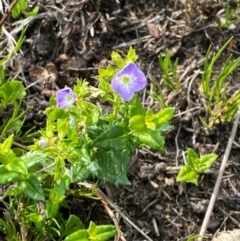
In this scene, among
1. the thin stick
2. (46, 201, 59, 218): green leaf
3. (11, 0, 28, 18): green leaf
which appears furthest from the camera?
(11, 0, 28, 18): green leaf

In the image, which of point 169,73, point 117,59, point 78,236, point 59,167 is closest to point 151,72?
point 169,73

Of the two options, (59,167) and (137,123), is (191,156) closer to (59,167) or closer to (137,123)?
(137,123)

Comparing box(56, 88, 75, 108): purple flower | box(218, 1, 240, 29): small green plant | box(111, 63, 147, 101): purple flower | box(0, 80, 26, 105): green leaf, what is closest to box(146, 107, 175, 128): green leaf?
box(111, 63, 147, 101): purple flower

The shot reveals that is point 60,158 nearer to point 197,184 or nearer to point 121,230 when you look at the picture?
point 121,230

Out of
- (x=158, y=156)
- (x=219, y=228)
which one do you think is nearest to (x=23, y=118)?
(x=158, y=156)

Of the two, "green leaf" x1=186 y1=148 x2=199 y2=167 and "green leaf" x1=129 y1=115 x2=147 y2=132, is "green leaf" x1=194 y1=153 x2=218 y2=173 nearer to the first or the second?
"green leaf" x1=186 y1=148 x2=199 y2=167

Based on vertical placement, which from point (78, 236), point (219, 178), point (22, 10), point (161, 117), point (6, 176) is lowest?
point (219, 178)
